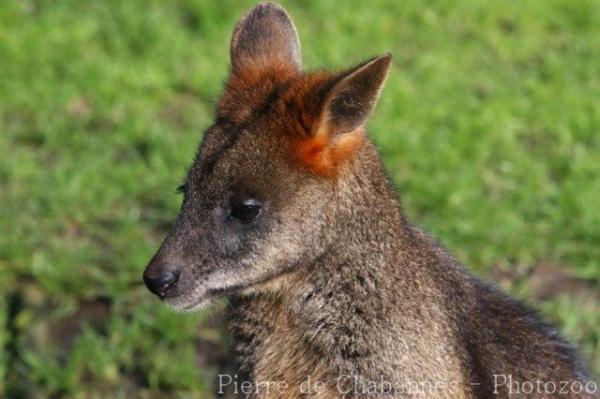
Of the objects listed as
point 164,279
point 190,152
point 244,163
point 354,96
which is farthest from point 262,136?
point 190,152

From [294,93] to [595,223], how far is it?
2702 millimetres

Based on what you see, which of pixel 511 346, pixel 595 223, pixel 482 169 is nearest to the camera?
pixel 511 346

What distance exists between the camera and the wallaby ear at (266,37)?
14.2 ft

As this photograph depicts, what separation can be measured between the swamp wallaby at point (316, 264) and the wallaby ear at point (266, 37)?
0.87ft

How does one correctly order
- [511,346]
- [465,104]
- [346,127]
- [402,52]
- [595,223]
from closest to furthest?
1. [346,127]
2. [511,346]
3. [595,223]
4. [465,104]
5. [402,52]

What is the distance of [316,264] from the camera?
3.89 metres

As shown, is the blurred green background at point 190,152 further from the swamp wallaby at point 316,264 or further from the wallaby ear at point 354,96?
the wallaby ear at point 354,96

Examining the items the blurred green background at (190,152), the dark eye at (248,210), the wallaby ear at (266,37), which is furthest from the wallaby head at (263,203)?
the blurred green background at (190,152)

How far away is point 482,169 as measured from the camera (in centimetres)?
657

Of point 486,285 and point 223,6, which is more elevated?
point 223,6

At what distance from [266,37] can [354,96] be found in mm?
777

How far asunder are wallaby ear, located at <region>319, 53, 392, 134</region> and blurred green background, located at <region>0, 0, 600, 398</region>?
5.24 ft

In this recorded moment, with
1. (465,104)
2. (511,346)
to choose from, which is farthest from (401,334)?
(465,104)

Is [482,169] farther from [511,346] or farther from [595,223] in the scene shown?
[511,346]
